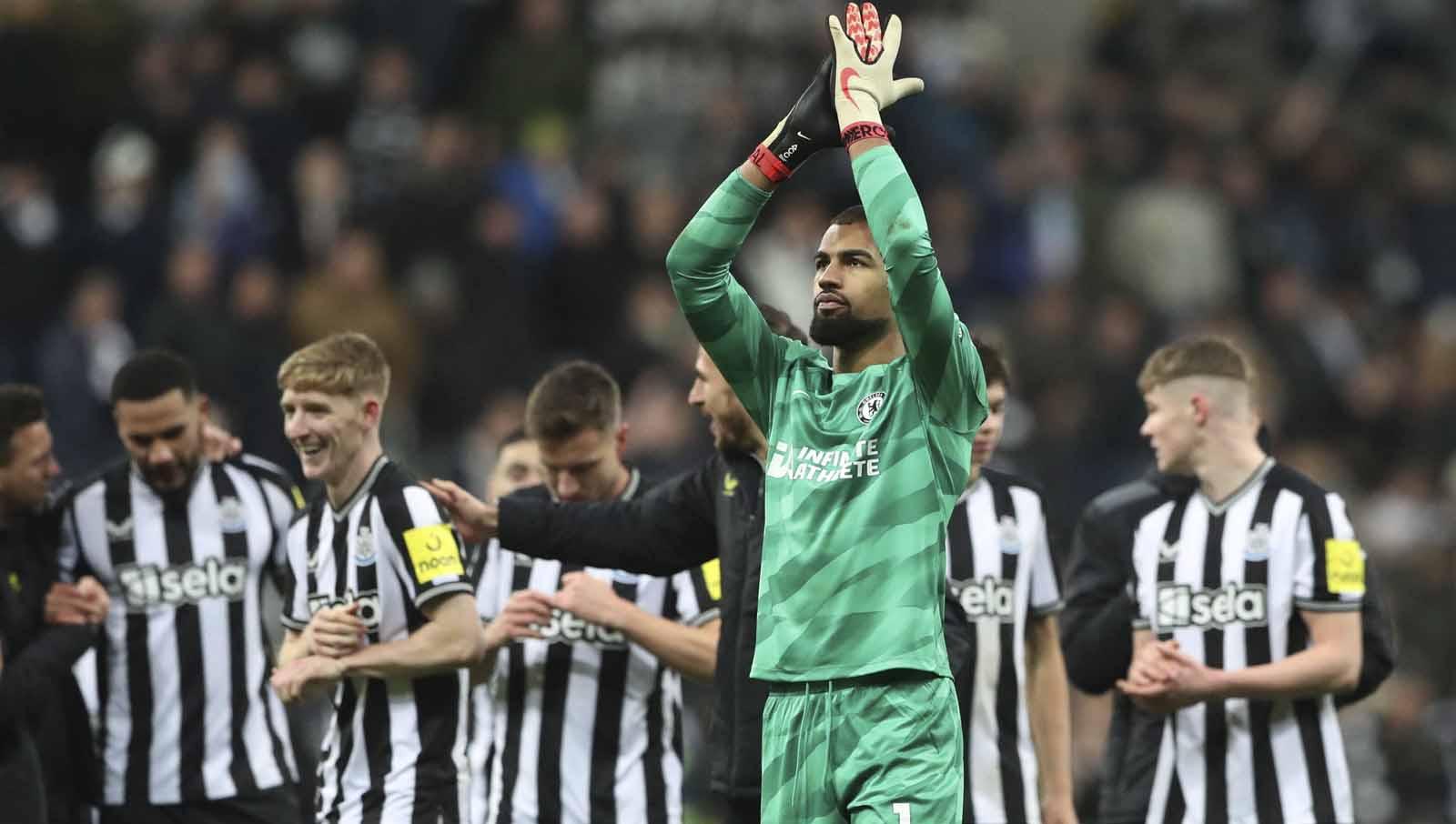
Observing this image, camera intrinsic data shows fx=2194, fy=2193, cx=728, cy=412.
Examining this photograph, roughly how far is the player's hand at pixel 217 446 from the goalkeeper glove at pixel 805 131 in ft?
9.36

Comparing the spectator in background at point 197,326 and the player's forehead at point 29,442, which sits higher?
the spectator in background at point 197,326

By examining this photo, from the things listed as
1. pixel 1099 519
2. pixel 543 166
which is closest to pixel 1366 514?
pixel 543 166

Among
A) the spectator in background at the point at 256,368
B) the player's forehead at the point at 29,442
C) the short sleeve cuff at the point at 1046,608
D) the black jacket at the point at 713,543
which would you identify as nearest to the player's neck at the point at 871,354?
the black jacket at the point at 713,543

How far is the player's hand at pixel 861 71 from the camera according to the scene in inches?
210

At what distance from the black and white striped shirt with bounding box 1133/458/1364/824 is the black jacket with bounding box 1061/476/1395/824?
0.54ft

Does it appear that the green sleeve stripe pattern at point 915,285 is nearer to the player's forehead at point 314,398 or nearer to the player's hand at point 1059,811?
the player's forehead at point 314,398

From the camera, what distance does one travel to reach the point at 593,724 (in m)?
7.21

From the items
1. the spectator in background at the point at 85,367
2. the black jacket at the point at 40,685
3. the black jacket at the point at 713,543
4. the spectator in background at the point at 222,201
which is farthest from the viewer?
the spectator in background at the point at 222,201

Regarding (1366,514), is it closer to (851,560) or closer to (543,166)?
(543,166)

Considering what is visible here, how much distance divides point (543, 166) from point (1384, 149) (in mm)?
7146

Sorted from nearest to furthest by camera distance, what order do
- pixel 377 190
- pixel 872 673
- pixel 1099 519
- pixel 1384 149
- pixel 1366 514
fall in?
pixel 872 673
pixel 1099 519
pixel 377 190
pixel 1366 514
pixel 1384 149

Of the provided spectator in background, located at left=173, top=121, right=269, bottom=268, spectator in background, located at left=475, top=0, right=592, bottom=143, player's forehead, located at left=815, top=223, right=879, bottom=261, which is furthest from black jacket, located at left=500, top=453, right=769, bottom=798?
spectator in background, located at left=475, top=0, right=592, bottom=143

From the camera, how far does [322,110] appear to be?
14.3 m

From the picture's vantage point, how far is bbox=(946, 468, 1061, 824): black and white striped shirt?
746 centimetres
